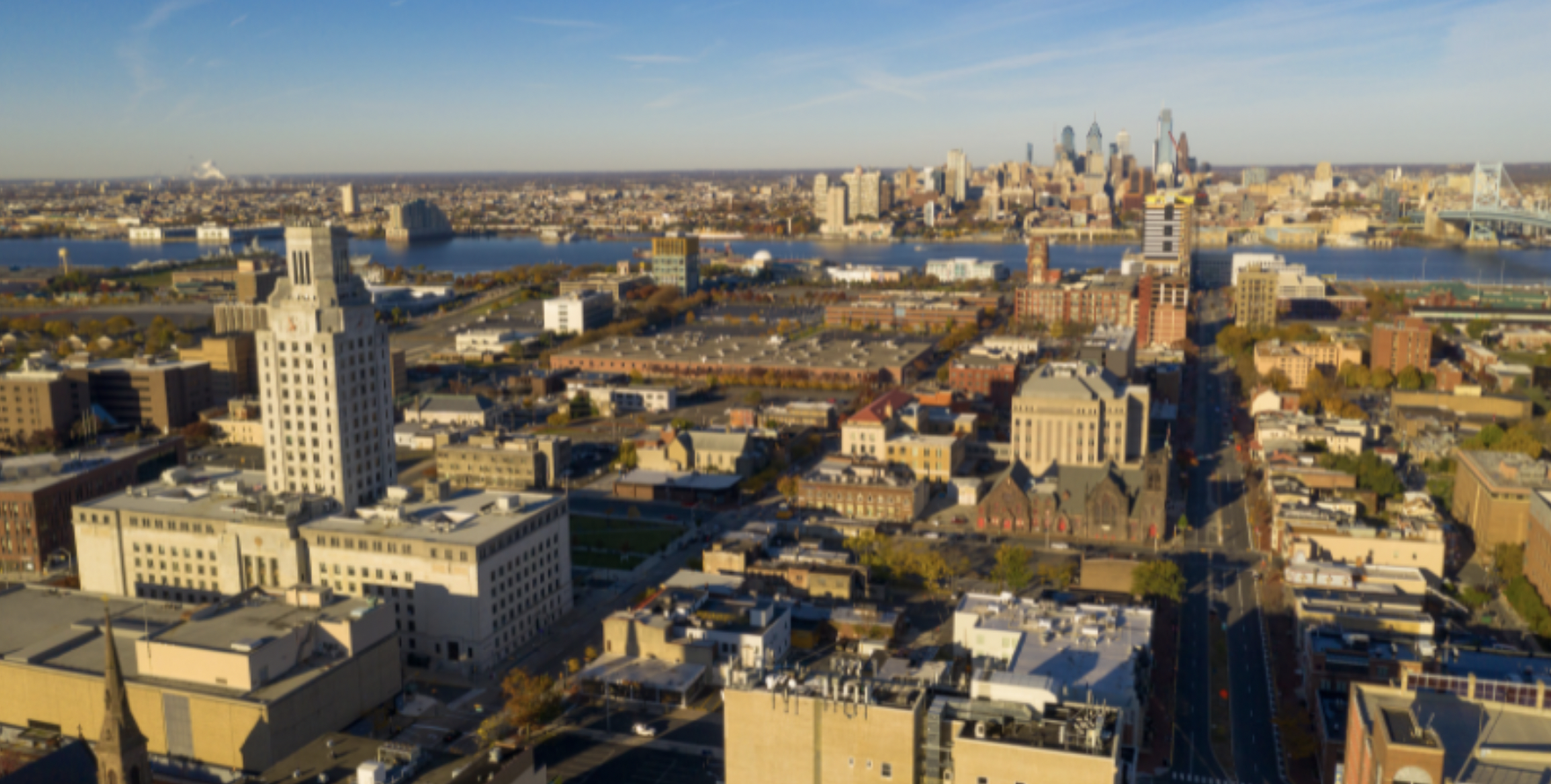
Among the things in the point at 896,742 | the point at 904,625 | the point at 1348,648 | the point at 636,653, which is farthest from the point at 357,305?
the point at 1348,648

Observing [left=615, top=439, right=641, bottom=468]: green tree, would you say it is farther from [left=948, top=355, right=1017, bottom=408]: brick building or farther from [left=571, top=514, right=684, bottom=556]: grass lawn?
[left=948, top=355, right=1017, bottom=408]: brick building

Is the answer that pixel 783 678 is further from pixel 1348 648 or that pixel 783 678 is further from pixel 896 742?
pixel 1348 648

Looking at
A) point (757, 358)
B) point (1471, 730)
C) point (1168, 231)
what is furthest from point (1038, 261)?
point (1471, 730)

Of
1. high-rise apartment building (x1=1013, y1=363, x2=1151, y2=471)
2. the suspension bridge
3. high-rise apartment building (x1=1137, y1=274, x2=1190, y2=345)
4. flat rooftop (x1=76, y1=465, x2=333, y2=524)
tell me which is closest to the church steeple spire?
flat rooftop (x1=76, y1=465, x2=333, y2=524)

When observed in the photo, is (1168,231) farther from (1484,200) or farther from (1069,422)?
(1484,200)

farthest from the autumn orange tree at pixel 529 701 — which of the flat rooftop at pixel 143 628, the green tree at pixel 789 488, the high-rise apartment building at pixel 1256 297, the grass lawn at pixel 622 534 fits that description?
the high-rise apartment building at pixel 1256 297

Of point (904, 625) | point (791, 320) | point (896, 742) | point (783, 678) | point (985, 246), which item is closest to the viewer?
point (896, 742)
